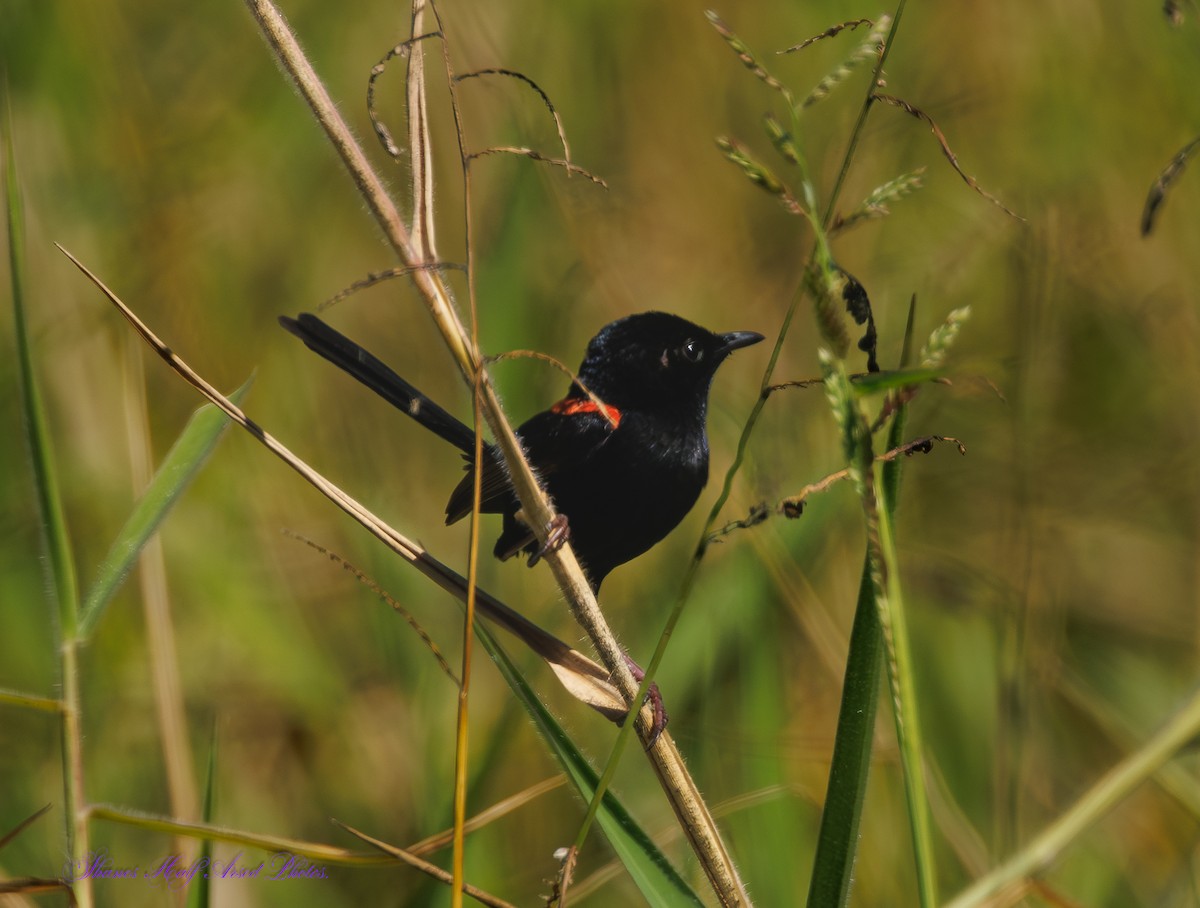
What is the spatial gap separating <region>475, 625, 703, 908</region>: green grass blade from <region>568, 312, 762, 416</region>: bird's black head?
1.09 meters

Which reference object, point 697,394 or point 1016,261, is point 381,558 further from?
point 1016,261

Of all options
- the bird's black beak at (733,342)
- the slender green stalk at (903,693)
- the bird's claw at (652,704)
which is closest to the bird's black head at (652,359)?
the bird's black beak at (733,342)

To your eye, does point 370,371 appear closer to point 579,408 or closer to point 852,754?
point 579,408

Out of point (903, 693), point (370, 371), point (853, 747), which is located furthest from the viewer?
point (370, 371)

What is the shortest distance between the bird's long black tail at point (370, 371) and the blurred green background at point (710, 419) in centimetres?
49

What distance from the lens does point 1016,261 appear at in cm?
305

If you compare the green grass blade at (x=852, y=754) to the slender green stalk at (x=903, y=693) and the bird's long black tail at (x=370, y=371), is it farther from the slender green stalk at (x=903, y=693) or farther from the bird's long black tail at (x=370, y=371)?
the bird's long black tail at (x=370, y=371)

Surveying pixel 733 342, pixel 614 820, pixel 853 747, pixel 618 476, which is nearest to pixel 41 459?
pixel 614 820

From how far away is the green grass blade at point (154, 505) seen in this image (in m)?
1.14

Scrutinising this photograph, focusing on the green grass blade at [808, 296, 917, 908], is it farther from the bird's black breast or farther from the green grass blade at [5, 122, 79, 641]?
the bird's black breast

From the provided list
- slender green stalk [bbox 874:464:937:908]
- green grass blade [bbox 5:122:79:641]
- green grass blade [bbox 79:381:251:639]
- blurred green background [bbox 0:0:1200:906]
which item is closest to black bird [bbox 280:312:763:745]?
blurred green background [bbox 0:0:1200:906]

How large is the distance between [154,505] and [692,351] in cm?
122

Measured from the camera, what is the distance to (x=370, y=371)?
5.07 feet

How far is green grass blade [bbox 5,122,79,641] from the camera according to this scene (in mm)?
1107
